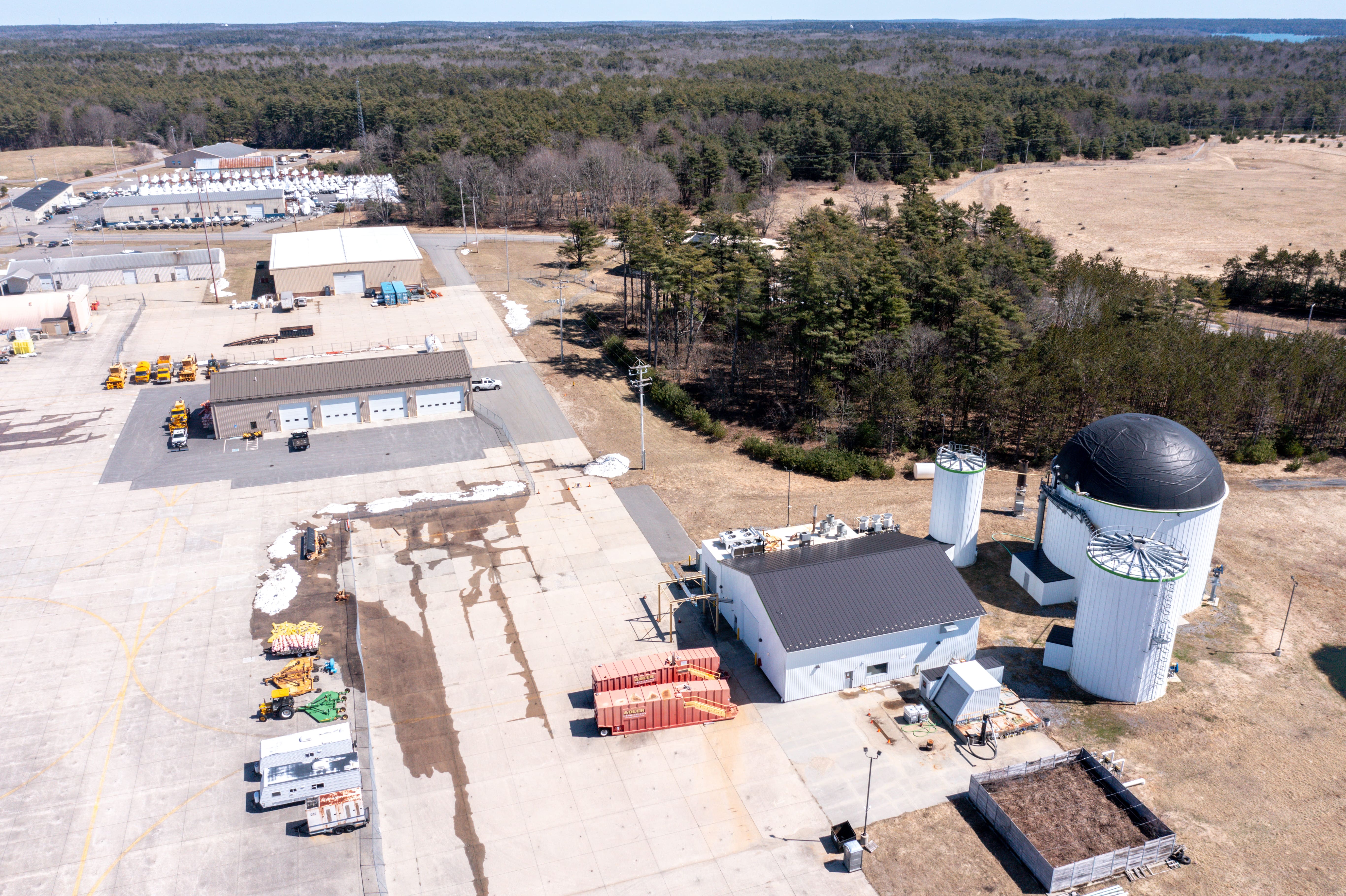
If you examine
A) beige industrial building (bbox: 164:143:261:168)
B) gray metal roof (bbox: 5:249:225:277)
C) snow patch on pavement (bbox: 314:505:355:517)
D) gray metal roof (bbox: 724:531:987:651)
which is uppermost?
beige industrial building (bbox: 164:143:261:168)

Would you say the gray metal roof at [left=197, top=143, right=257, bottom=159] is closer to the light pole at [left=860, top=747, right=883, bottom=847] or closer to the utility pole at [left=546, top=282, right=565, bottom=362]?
the utility pole at [left=546, top=282, right=565, bottom=362]

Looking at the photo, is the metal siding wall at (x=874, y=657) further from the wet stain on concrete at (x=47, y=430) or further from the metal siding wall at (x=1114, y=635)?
the wet stain on concrete at (x=47, y=430)

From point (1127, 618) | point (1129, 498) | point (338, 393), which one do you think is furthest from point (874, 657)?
point (338, 393)

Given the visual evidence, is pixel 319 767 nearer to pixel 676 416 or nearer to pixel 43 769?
pixel 43 769

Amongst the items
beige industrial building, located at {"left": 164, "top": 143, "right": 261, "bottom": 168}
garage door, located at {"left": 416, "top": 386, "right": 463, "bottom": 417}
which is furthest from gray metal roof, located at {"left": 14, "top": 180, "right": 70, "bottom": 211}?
garage door, located at {"left": 416, "top": 386, "right": 463, "bottom": 417}

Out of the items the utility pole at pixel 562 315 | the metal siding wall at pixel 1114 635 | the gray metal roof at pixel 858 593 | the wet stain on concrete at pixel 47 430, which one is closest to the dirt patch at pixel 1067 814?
the metal siding wall at pixel 1114 635
